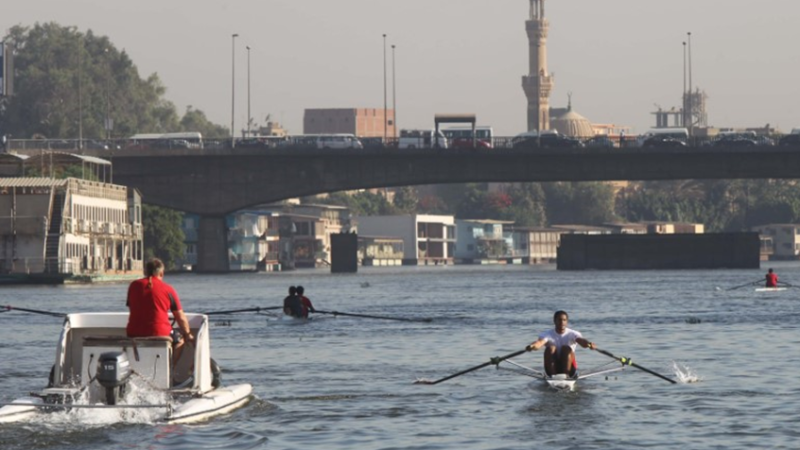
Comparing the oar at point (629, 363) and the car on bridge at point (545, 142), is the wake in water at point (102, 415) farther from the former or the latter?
the car on bridge at point (545, 142)

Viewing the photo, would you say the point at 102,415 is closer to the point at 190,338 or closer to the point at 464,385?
the point at 190,338

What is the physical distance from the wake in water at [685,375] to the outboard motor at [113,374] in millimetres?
13691

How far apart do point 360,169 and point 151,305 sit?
127 m

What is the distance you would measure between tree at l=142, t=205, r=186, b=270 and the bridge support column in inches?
457

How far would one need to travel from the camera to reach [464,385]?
1534 inches

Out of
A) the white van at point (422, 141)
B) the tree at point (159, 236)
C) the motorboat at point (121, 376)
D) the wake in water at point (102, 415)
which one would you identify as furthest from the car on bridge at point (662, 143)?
the wake in water at point (102, 415)

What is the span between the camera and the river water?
30203mm

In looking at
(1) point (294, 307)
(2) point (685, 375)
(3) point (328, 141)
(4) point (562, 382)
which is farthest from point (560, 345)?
(3) point (328, 141)

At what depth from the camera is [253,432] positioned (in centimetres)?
3094

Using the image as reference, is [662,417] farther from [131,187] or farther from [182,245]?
[182,245]

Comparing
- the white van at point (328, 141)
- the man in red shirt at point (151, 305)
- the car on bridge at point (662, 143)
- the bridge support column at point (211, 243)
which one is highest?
the white van at point (328, 141)

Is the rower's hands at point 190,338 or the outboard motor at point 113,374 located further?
the rower's hands at point 190,338

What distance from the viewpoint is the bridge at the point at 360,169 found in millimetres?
A: 153125

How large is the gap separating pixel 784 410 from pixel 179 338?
1074 centimetres
